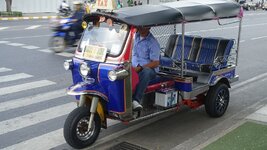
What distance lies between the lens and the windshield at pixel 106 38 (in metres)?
5.76

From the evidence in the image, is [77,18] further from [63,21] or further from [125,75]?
[125,75]

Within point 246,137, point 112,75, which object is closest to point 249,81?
point 246,137

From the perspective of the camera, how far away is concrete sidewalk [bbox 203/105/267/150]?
5.58m

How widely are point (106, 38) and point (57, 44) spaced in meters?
8.64

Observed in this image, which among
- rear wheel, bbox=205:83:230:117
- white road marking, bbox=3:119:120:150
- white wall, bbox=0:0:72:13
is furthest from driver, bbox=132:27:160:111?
white wall, bbox=0:0:72:13

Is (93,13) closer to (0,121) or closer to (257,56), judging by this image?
(0,121)

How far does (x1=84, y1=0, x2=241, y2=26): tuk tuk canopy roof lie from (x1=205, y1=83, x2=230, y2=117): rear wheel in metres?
1.33

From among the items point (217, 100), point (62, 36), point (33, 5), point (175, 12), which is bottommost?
point (217, 100)

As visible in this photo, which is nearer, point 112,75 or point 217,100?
point 112,75

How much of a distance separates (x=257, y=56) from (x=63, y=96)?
854 centimetres

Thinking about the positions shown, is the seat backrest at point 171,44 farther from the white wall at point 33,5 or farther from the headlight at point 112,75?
the white wall at point 33,5

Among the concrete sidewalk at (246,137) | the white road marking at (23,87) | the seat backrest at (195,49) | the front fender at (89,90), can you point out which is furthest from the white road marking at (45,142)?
the seat backrest at (195,49)

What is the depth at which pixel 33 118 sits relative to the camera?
7160 millimetres

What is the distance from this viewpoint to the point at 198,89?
22.4 ft
